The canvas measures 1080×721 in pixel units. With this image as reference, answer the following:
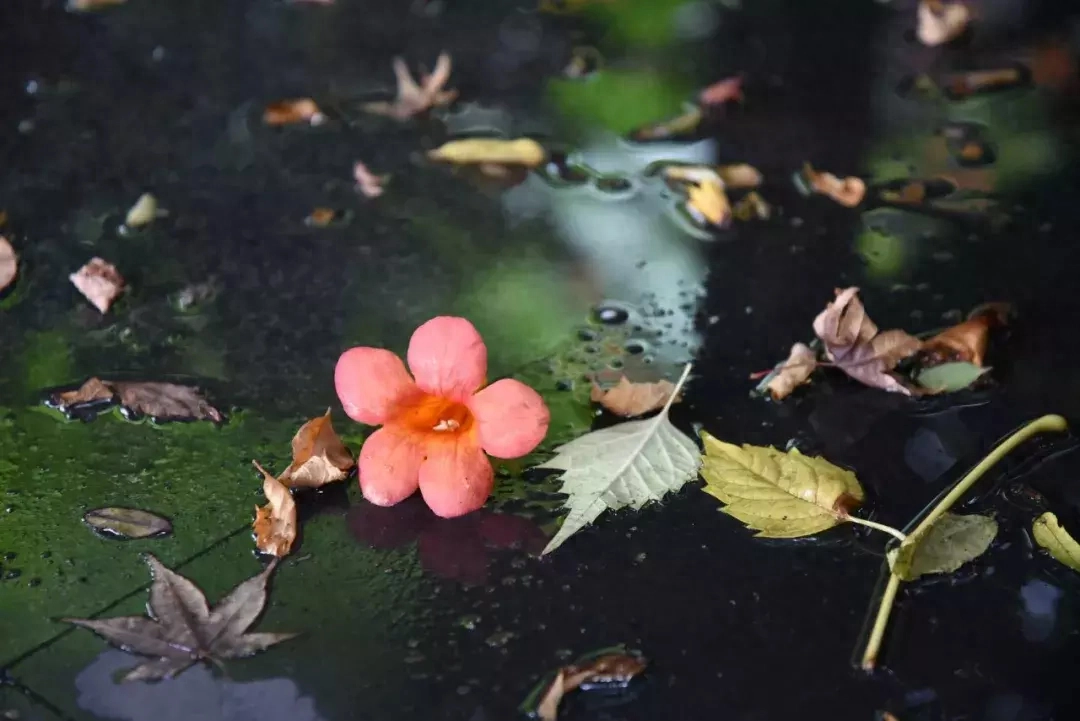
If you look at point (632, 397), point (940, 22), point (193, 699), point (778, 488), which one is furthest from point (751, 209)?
point (193, 699)

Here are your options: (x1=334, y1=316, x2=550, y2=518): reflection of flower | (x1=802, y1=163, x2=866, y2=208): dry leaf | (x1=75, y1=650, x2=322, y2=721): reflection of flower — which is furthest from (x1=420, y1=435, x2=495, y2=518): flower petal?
(x1=802, y1=163, x2=866, y2=208): dry leaf

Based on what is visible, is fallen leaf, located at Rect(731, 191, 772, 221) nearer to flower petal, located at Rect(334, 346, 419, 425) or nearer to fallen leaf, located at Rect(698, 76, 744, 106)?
fallen leaf, located at Rect(698, 76, 744, 106)

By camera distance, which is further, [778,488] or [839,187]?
[839,187]

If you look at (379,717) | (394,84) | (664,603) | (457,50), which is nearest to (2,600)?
(379,717)

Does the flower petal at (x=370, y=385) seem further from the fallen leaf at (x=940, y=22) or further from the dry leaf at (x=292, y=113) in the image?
the fallen leaf at (x=940, y=22)

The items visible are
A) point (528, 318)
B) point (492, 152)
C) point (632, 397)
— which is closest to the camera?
point (632, 397)

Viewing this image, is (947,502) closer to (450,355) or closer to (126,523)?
(450,355)

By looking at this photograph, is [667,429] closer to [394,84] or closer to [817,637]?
[817,637]
